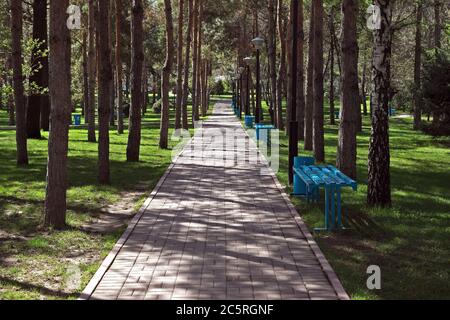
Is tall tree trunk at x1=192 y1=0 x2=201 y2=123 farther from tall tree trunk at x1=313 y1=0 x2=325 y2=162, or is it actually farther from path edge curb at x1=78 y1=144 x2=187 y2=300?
path edge curb at x1=78 y1=144 x2=187 y2=300

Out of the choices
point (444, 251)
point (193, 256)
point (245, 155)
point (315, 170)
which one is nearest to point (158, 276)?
point (193, 256)

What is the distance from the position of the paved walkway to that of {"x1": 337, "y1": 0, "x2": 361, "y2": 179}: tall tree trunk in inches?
68.0

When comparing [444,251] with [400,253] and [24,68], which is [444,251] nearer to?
[400,253]

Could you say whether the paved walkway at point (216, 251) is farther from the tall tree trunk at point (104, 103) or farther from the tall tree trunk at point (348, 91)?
the tall tree trunk at point (348, 91)

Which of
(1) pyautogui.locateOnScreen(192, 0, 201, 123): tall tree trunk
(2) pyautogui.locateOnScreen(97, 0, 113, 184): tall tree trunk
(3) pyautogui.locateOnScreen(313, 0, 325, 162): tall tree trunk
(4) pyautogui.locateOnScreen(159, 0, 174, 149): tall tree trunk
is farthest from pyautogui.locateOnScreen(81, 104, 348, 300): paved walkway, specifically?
(1) pyautogui.locateOnScreen(192, 0, 201, 123): tall tree trunk

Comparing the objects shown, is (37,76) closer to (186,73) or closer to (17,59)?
(186,73)

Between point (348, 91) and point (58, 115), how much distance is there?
707cm

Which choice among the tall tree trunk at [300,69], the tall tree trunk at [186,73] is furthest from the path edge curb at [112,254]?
the tall tree trunk at [186,73]

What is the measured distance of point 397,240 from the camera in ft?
30.2

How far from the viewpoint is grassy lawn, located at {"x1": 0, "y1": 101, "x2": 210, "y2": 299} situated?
7.30 metres

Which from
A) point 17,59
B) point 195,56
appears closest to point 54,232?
point 17,59

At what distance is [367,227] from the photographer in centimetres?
1009

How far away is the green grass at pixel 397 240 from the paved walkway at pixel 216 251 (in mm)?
313

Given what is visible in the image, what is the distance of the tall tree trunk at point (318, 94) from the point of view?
1920cm
